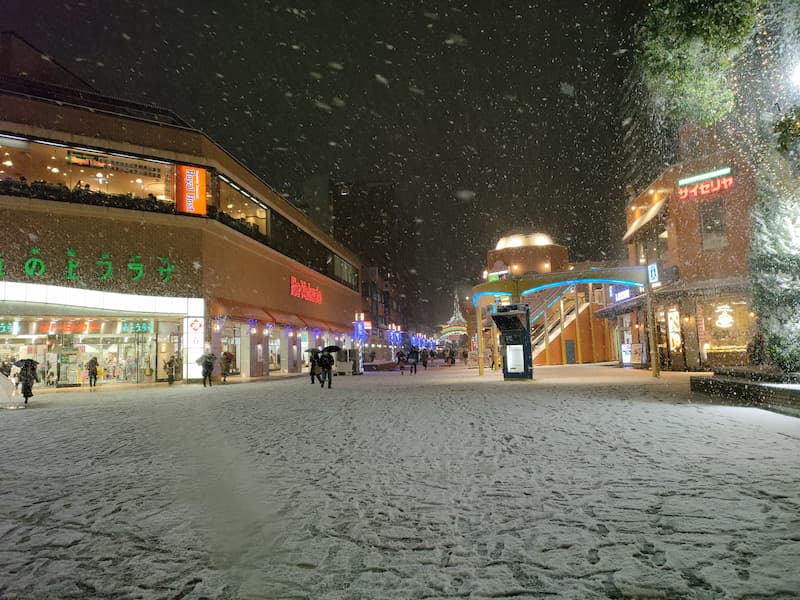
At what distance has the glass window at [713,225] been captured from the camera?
21750mm

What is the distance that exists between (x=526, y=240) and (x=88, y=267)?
1826 inches

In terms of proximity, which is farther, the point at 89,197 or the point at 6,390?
the point at 89,197

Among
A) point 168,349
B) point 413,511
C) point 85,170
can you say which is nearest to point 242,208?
point 85,170

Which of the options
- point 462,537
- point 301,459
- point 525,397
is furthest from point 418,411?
point 462,537

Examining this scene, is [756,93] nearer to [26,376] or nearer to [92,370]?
[26,376]

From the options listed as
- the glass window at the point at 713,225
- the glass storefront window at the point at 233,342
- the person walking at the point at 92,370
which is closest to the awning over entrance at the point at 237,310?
the glass storefront window at the point at 233,342

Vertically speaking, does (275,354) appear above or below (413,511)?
above

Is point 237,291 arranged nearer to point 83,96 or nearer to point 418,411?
point 83,96

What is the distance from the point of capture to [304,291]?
39.9m

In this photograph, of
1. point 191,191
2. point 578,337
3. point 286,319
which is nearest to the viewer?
point 191,191

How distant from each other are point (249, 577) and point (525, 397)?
11.5 m

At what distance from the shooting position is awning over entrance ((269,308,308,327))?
32008 millimetres

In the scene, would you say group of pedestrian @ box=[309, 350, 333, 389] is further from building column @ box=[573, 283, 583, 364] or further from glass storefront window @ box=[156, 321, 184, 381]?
building column @ box=[573, 283, 583, 364]

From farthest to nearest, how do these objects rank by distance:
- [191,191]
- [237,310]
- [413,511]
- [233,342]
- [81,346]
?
[233,342]
[237,310]
[191,191]
[81,346]
[413,511]
